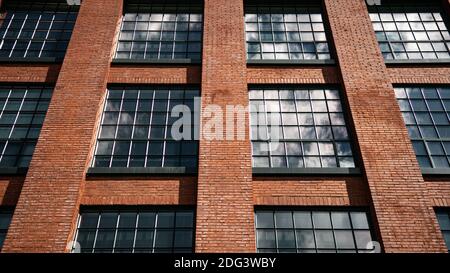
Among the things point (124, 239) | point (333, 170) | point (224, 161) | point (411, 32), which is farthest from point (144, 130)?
point (411, 32)

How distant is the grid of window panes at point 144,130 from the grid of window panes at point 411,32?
5.96 m

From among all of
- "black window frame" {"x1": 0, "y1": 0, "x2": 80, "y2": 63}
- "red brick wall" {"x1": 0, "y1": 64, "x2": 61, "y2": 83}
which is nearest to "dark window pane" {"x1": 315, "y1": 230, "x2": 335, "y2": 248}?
"red brick wall" {"x1": 0, "y1": 64, "x2": 61, "y2": 83}

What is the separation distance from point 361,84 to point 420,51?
2.88m

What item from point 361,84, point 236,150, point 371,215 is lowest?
point 371,215

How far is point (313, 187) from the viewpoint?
332 inches

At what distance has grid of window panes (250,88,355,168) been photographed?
9133mm

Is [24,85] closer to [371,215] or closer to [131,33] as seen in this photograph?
[131,33]

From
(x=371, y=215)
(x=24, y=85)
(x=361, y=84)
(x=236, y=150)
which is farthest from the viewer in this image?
(x=24, y=85)

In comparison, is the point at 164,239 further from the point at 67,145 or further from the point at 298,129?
the point at 298,129

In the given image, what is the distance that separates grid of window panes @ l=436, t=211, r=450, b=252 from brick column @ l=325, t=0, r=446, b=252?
1.79 feet

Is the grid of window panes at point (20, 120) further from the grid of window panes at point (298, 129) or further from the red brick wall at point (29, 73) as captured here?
the grid of window panes at point (298, 129)

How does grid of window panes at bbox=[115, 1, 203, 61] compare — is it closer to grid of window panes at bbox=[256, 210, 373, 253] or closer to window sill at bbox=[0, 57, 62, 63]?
window sill at bbox=[0, 57, 62, 63]
